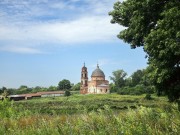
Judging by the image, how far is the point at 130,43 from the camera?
2722 cm

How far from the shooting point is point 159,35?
21766 millimetres

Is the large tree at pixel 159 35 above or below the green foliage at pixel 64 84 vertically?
below

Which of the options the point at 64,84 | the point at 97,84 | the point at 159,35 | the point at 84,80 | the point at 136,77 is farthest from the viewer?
the point at 64,84

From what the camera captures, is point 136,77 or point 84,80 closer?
point 84,80

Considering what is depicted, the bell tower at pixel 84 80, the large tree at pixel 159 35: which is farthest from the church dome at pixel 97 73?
the large tree at pixel 159 35

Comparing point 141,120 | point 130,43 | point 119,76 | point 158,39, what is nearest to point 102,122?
point 141,120

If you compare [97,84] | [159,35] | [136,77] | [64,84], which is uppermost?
[136,77]

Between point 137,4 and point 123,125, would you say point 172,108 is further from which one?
point 137,4

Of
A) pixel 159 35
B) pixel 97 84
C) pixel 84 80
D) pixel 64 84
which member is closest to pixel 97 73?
pixel 97 84

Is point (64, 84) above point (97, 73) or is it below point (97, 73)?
below

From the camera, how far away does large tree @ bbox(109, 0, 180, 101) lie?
69.8 feet

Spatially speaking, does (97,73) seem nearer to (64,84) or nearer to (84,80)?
(84,80)

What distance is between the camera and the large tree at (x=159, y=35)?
21281 mm

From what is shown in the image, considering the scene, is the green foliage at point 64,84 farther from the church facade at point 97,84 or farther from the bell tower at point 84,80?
the church facade at point 97,84
